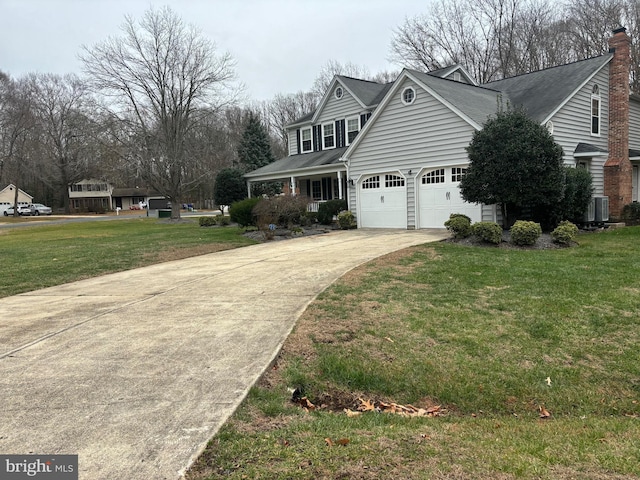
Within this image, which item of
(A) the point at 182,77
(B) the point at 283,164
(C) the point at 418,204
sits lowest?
(C) the point at 418,204

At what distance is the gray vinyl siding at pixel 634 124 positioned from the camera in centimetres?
1878

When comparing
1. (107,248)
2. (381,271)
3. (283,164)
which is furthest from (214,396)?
(283,164)

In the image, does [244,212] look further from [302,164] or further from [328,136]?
[328,136]

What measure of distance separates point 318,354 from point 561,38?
32055 millimetres

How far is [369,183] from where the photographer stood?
17.8m

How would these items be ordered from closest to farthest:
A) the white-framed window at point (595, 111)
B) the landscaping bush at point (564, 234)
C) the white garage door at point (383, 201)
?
1. the landscaping bush at point (564, 234)
2. the white garage door at point (383, 201)
3. the white-framed window at point (595, 111)

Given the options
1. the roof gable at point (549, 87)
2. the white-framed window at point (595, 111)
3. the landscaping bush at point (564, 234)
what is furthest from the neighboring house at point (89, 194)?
the landscaping bush at point (564, 234)

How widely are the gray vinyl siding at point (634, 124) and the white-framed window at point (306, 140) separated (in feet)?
49.6

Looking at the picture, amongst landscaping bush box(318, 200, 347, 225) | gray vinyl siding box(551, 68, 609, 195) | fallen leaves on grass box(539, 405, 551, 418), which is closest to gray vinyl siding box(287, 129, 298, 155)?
landscaping bush box(318, 200, 347, 225)

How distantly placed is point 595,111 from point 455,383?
17.1 meters

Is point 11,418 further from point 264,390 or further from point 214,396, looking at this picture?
point 264,390

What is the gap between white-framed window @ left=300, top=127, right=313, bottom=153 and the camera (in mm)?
25406

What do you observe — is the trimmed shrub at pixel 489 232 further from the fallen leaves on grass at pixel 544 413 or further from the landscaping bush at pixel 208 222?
the landscaping bush at pixel 208 222

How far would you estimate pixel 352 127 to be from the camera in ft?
74.7
